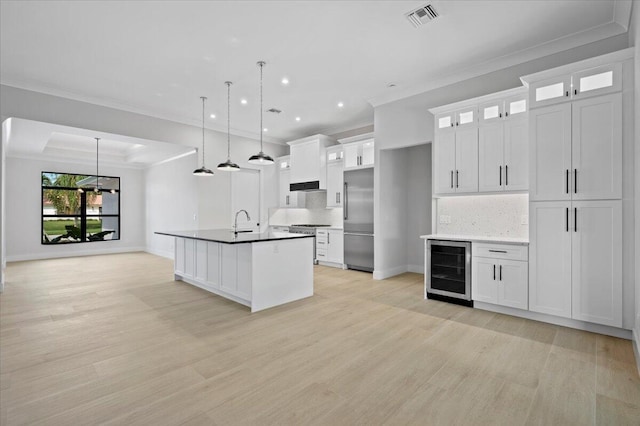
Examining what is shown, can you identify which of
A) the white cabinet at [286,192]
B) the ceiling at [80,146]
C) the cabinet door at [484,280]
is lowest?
the cabinet door at [484,280]

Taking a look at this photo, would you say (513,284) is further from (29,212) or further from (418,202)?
(29,212)

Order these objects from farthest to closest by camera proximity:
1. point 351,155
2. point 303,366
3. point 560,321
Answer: point 351,155 < point 560,321 < point 303,366

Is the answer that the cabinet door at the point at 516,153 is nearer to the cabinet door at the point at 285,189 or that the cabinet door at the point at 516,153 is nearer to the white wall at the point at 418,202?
the white wall at the point at 418,202

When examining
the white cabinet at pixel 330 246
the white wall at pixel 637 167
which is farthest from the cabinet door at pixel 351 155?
the white wall at pixel 637 167

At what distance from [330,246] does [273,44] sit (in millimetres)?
4301

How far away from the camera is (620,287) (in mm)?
2977

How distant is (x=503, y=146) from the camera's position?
395 centimetres

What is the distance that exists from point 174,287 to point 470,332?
4.46 metres

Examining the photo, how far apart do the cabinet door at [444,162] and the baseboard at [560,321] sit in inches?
63.9

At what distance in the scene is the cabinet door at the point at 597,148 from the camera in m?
3.00

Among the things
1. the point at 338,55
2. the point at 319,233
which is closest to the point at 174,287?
the point at 319,233

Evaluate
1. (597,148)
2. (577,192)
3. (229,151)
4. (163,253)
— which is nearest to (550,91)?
(597,148)

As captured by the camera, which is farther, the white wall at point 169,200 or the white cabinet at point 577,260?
the white wall at point 169,200

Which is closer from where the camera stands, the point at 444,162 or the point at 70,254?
the point at 444,162
